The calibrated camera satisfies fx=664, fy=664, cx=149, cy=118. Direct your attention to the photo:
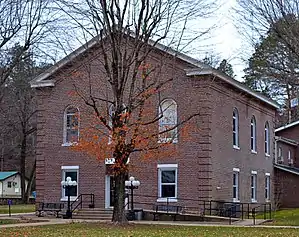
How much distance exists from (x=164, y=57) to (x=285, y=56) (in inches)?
233

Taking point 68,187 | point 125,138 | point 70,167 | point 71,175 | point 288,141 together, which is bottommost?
point 68,187

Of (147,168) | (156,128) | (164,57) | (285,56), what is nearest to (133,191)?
(147,168)

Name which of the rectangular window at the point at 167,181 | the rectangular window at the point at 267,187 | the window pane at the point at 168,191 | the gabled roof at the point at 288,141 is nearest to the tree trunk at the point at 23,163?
the gabled roof at the point at 288,141

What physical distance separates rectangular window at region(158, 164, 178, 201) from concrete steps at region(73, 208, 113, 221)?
292 cm

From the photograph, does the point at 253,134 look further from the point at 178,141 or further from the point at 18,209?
the point at 18,209

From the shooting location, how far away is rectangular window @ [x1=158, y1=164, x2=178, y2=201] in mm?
34531

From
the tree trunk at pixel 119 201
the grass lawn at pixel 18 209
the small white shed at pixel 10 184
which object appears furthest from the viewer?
the small white shed at pixel 10 184

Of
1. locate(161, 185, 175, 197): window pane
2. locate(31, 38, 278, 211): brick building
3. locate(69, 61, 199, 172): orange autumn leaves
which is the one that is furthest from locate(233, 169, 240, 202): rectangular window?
locate(69, 61, 199, 172): orange autumn leaves

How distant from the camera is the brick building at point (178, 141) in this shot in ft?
112

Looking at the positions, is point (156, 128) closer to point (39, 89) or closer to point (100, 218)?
point (100, 218)

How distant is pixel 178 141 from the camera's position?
1353 inches

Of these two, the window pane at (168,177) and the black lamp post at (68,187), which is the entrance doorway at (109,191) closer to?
the black lamp post at (68,187)

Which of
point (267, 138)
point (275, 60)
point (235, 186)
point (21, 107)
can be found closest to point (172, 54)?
point (275, 60)

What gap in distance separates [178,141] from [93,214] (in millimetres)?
5857
